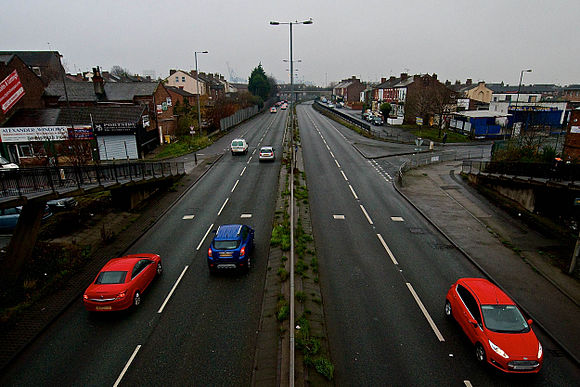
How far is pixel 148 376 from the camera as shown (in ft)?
29.9

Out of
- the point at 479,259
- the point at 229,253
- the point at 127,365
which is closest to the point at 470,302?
the point at 479,259

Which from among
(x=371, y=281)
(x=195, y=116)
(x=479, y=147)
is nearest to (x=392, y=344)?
(x=371, y=281)

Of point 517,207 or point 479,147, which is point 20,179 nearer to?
point 517,207

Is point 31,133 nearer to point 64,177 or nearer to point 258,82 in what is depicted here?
point 64,177

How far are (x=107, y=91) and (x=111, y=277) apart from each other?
43.8 m

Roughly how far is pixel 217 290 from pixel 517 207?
20.4 m

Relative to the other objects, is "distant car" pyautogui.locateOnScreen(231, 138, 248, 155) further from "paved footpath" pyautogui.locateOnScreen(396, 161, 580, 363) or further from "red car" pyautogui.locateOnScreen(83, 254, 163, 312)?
"red car" pyautogui.locateOnScreen(83, 254, 163, 312)

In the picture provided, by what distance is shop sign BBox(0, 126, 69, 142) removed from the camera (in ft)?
112

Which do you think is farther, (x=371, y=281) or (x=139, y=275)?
(x=371, y=281)

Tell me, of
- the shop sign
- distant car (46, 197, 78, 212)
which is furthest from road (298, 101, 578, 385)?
the shop sign

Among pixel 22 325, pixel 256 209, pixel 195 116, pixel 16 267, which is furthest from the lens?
pixel 195 116

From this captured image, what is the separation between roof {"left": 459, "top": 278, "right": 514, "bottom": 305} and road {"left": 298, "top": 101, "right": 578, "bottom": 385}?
136 cm

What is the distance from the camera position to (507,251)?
1653 centimetres

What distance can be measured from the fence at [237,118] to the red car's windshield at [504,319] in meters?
52.9
